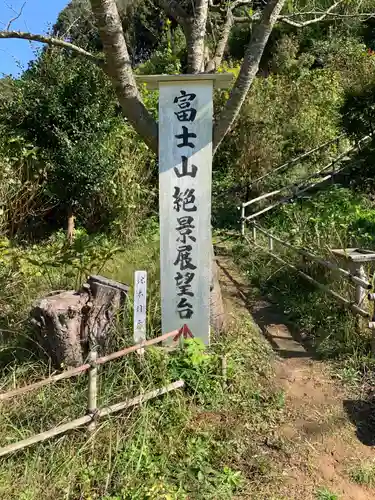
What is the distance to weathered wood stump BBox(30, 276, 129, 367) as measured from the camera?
3217mm

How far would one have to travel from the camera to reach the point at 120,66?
3.53 meters

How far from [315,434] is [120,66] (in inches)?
123

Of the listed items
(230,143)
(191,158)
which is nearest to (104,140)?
(230,143)

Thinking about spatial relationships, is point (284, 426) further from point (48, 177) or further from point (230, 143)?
point (230, 143)

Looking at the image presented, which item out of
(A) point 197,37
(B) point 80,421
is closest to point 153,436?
(B) point 80,421

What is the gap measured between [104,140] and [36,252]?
15.0ft

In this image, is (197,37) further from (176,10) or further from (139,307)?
(139,307)

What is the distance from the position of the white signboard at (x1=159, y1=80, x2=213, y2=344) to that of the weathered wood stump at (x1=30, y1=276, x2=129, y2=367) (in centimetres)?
48

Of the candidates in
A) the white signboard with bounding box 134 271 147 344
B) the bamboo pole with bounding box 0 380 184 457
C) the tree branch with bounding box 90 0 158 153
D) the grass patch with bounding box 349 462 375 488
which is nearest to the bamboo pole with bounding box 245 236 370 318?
the grass patch with bounding box 349 462 375 488

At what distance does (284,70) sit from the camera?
539 inches

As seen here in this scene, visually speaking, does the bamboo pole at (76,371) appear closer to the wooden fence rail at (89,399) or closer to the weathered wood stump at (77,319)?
the wooden fence rail at (89,399)

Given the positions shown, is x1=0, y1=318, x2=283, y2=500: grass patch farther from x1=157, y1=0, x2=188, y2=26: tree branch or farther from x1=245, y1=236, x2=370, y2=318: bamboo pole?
x1=157, y1=0, x2=188, y2=26: tree branch

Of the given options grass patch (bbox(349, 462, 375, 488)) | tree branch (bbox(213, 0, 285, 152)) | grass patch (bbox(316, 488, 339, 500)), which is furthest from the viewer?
tree branch (bbox(213, 0, 285, 152))

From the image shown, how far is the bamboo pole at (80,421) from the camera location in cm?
250
